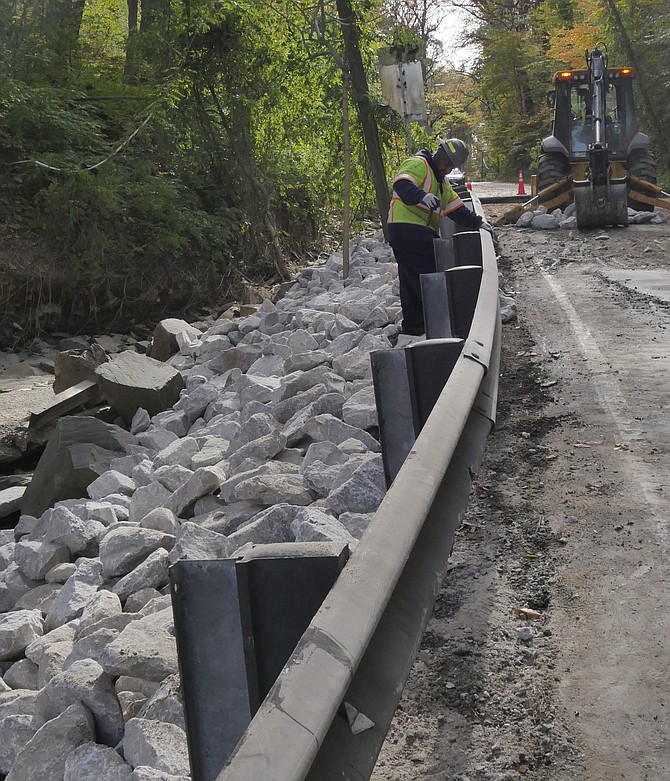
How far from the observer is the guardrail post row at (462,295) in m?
5.50

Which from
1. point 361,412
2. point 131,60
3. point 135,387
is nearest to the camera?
point 361,412

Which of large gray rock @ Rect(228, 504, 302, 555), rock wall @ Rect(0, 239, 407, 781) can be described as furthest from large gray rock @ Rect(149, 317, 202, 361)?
A: large gray rock @ Rect(228, 504, 302, 555)

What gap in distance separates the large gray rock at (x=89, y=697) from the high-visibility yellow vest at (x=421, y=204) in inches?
249

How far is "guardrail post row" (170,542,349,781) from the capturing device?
6.24 feet

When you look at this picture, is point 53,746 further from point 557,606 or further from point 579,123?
point 579,123

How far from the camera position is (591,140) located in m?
19.7

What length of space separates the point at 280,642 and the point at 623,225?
16281 millimetres

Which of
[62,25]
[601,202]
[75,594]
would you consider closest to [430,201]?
[75,594]

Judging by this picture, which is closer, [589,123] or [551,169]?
[589,123]

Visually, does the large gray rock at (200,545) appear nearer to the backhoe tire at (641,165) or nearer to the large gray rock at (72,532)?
the large gray rock at (72,532)

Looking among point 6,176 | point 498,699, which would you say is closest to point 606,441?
point 498,699

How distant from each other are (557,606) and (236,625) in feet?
4.57

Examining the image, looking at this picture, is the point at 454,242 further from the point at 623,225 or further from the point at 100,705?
the point at 623,225

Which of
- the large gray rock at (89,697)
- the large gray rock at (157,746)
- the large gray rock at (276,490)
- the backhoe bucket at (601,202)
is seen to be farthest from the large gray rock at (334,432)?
the backhoe bucket at (601,202)
